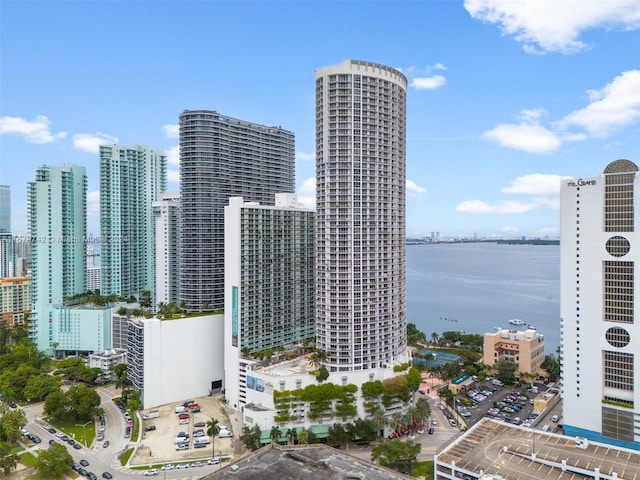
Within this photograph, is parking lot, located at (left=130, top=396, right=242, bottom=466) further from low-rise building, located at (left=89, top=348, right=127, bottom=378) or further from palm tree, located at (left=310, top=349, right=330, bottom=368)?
low-rise building, located at (left=89, top=348, right=127, bottom=378)

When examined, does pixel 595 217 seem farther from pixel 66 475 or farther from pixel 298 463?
pixel 66 475

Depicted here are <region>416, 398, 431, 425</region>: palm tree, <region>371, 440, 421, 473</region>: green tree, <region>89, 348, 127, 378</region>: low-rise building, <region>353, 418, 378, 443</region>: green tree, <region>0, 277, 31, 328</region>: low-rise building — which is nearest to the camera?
<region>371, 440, 421, 473</region>: green tree

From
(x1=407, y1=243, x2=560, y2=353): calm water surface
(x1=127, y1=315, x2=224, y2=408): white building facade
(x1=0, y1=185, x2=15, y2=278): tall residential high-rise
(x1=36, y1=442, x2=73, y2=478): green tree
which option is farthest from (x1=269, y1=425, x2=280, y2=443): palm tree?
(x1=0, y1=185, x2=15, y2=278): tall residential high-rise

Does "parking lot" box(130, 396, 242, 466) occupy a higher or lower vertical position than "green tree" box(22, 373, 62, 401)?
lower

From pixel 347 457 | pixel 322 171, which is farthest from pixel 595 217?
pixel 347 457

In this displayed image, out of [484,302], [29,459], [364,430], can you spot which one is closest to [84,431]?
[29,459]

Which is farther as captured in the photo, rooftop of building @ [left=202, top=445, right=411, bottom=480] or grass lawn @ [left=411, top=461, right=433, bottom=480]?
grass lawn @ [left=411, top=461, right=433, bottom=480]

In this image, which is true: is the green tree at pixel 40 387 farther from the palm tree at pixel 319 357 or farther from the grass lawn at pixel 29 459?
the palm tree at pixel 319 357

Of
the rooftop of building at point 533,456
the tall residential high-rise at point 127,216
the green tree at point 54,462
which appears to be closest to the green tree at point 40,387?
the green tree at point 54,462
